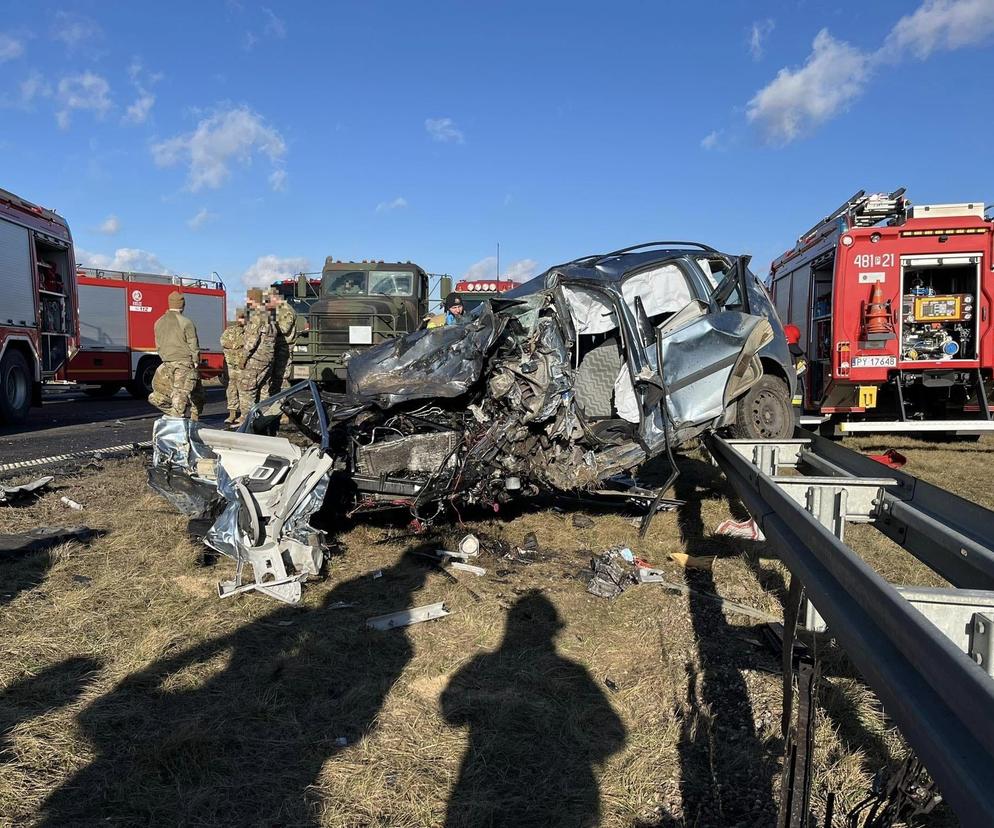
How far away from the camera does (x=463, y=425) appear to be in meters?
4.58

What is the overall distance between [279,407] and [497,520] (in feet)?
6.20

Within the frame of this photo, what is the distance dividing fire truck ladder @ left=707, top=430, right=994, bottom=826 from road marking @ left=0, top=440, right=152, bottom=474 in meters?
7.02

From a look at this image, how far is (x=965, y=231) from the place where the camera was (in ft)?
27.3

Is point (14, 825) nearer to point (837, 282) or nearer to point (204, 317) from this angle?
point (837, 282)

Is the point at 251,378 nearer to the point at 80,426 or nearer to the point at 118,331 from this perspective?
the point at 80,426

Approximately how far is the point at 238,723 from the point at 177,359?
255 inches

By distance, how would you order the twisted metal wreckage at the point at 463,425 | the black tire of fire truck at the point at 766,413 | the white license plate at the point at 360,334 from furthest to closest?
1. the white license plate at the point at 360,334
2. the black tire of fire truck at the point at 766,413
3. the twisted metal wreckage at the point at 463,425

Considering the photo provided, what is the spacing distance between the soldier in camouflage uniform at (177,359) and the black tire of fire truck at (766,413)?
20.1 ft

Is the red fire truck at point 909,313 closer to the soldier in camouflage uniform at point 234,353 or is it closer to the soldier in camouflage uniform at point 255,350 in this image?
the soldier in camouflage uniform at point 255,350

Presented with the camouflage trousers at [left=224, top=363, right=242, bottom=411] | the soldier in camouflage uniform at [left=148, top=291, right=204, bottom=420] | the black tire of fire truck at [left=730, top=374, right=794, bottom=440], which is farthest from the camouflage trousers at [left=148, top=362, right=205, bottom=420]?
the black tire of fire truck at [left=730, top=374, right=794, bottom=440]

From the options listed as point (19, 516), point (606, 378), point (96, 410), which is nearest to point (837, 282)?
point (606, 378)

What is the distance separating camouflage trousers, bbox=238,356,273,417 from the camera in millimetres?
8945

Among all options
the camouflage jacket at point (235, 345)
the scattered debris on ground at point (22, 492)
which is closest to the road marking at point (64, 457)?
the scattered debris on ground at point (22, 492)

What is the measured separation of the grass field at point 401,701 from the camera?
2213 mm
